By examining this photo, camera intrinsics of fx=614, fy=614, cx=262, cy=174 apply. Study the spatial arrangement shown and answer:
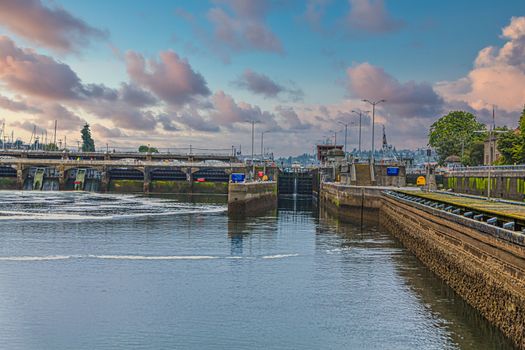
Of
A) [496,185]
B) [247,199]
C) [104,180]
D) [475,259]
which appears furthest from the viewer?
[104,180]

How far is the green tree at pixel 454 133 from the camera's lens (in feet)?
585

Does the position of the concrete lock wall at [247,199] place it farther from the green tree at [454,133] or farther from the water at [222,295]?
the green tree at [454,133]

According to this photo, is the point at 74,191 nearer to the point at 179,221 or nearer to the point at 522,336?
the point at 179,221

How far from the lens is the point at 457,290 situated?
38.9 m

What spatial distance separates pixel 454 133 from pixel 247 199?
106646 millimetres

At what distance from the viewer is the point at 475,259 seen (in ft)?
110

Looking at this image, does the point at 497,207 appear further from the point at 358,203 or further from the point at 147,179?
the point at 147,179

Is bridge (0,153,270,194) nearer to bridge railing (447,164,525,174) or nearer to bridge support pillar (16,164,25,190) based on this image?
bridge support pillar (16,164,25,190)

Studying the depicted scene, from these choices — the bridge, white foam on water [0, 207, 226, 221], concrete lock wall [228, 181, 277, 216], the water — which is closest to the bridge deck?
the water

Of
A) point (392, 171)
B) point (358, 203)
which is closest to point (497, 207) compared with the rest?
point (358, 203)

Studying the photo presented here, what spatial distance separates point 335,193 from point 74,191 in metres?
96.3

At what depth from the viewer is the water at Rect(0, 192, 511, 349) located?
2978 centimetres

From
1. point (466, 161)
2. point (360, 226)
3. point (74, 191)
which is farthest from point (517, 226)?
point (74, 191)

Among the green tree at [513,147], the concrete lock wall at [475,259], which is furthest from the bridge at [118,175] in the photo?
the concrete lock wall at [475,259]
